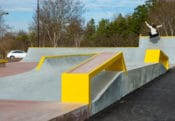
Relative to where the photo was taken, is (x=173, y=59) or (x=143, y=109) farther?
(x=173, y=59)

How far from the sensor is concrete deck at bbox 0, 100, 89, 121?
708cm

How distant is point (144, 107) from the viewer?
1005cm

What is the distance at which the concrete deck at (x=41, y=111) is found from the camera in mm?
7082

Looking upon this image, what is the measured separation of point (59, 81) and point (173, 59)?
18834 millimetres

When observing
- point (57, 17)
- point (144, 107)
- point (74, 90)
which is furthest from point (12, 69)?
point (57, 17)

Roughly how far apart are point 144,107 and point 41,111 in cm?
327

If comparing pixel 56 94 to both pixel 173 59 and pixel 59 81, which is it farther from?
pixel 173 59

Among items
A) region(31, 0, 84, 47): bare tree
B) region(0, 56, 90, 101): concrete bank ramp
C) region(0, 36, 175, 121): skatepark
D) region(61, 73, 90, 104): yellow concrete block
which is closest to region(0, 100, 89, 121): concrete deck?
region(0, 36, 175, 121): skatepark

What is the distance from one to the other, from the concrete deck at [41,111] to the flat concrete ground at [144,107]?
597 millimetres

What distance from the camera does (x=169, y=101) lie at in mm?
10992

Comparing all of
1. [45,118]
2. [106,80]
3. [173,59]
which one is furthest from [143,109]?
[173,59]

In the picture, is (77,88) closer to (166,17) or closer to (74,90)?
(74,90)

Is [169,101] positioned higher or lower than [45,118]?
lower

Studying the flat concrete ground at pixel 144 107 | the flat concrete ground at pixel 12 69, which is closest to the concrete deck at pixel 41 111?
the flat concrete ground at pixel 144 107
